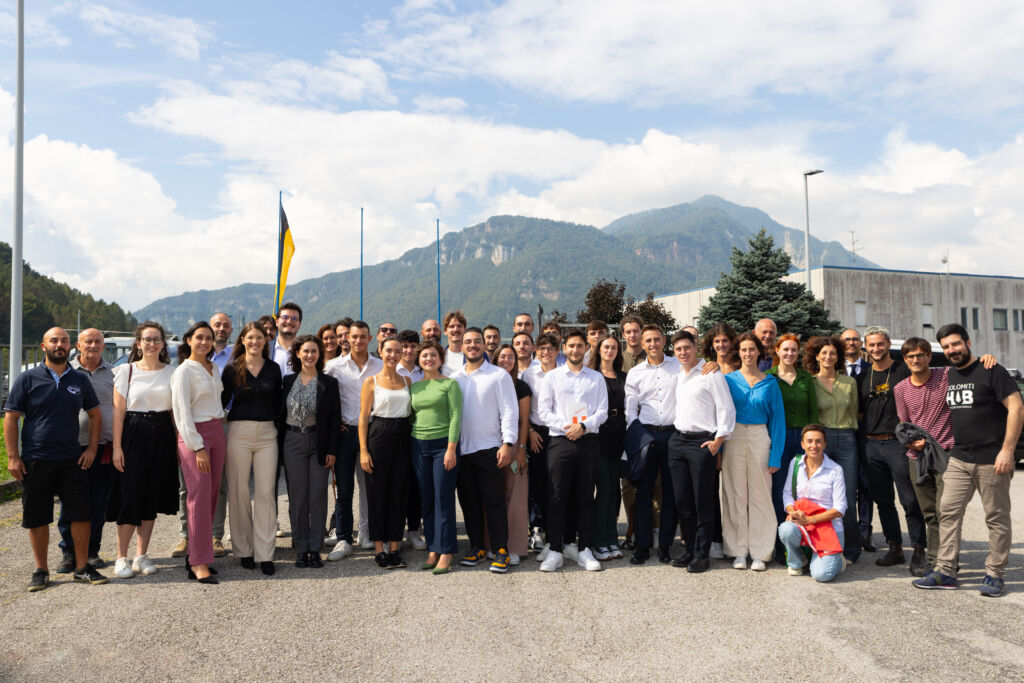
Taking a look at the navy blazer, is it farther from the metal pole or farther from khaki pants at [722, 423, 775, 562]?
the metal pole

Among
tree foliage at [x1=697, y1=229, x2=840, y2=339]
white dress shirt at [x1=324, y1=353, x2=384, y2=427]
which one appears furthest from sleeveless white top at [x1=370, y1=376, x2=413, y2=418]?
tree foliage at [x1=697, y1=229, x2=840, y2=339]

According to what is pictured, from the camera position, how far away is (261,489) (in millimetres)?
6000

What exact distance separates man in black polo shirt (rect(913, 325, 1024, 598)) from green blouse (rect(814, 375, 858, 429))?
0.84 metres

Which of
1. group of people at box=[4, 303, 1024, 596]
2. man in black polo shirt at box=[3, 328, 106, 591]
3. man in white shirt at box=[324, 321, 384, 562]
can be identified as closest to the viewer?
man in black polo shirt at box=[3, 328, 106, 591]

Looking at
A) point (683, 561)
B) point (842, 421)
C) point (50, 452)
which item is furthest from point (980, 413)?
point (50, 452)

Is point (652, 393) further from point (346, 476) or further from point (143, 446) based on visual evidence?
point (143, 446)

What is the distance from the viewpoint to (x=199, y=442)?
5.69 meters

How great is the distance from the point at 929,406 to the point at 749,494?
1652 millimetres

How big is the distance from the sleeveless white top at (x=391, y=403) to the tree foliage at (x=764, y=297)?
76.6 ft

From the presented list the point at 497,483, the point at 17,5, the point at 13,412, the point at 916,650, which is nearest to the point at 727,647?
the point at 916,650

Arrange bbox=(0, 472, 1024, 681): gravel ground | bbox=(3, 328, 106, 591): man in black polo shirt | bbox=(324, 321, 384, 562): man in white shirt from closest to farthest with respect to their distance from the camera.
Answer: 1. bbox=(0, 472, 1024, 681): gravel ground
2. bbox=(3, 328, 106, 591): man in black polo shirt
3. bbox=(324, 321, 384, 562): man in white shirt

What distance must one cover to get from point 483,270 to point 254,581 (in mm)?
195170

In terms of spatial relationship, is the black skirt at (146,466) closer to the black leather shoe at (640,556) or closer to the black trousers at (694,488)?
the black leather shoe at (640,556)

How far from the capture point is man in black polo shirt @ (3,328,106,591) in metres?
5.48
